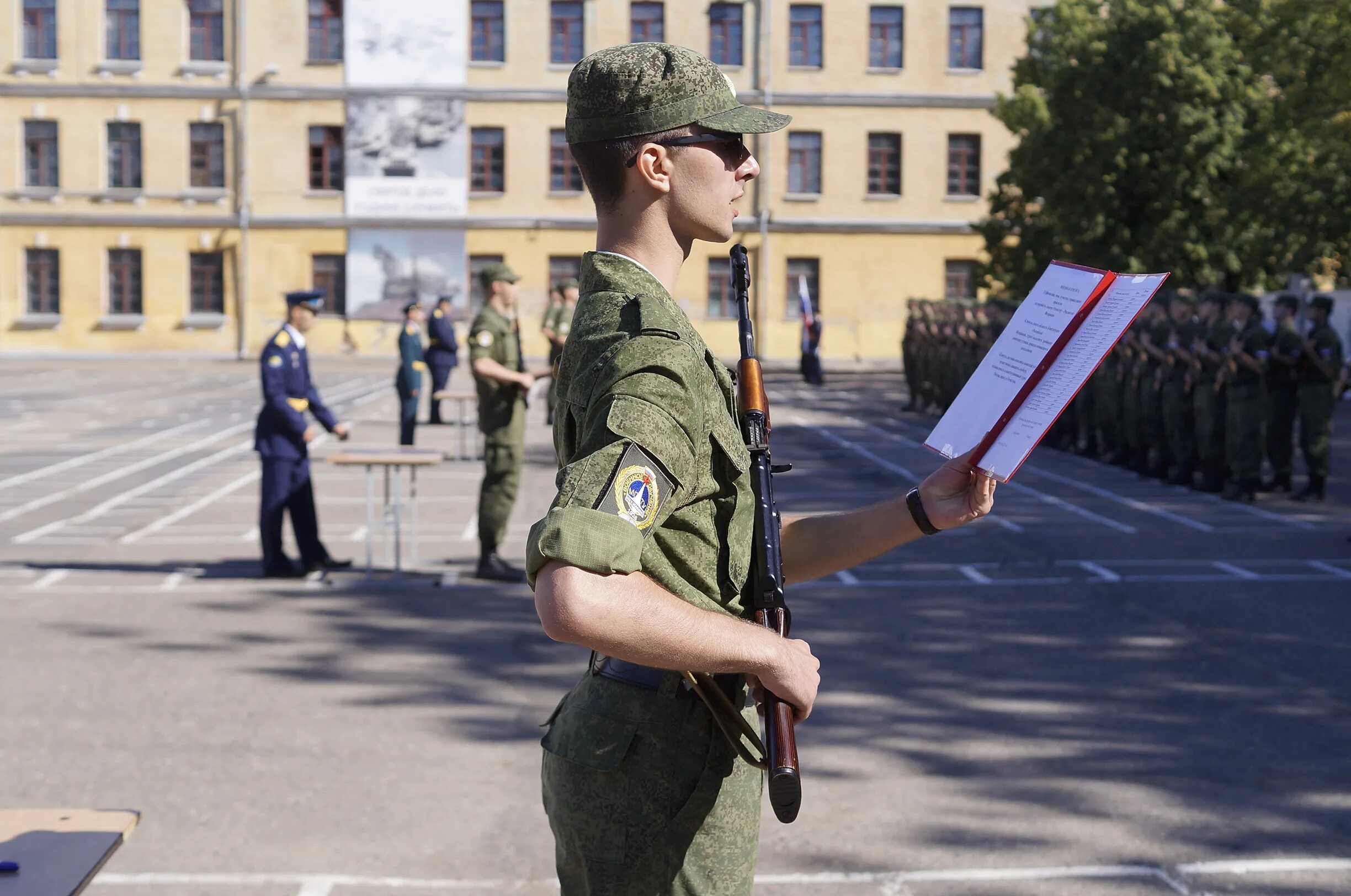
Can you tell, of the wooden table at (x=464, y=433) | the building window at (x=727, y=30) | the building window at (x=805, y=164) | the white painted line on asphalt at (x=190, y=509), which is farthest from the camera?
the building window at (x=805, y=164)

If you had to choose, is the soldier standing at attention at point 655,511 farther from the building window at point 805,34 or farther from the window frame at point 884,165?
the building window at point 805,34

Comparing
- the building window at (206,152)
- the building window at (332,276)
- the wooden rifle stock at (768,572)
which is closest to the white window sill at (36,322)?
the building window at (206,152)

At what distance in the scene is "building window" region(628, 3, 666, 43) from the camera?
4581 centimetres

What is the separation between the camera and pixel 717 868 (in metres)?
2.45

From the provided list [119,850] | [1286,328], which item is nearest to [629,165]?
[119,850]

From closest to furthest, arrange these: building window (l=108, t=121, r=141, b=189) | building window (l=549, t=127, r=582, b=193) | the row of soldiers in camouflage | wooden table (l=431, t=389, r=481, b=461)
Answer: the row of soldiers in camouflage → wooden table (l=431, t=389, r=481, b=461) → building window (l=108, t=121, r=141, b=189) → building window (l=549, t=127, r=582, b=193)

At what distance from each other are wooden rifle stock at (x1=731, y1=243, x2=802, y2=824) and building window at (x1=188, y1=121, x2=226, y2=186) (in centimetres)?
4501

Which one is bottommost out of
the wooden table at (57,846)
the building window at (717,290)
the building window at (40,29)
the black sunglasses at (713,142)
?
the wooden table at (57,846)

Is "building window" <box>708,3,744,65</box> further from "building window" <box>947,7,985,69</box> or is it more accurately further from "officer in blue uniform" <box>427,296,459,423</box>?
"officer in blue uniform" <box>427,296,459,423</box>

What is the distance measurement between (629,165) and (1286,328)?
14827 mm

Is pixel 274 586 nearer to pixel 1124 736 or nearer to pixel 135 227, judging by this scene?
pixel 1124 736

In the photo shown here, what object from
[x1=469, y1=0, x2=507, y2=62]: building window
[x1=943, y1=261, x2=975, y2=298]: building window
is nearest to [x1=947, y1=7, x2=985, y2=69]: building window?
[x1=943, y1=261, x2=975, y2=298]: building window

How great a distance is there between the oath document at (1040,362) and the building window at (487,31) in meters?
44.4

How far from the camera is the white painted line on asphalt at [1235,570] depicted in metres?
10.7
